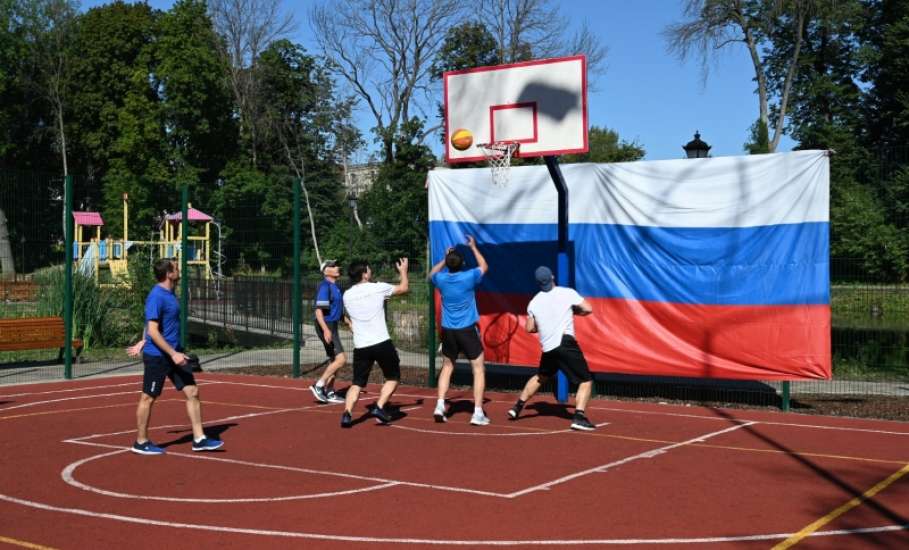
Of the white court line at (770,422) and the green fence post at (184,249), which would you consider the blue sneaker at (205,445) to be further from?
the green fence post at (184,249)

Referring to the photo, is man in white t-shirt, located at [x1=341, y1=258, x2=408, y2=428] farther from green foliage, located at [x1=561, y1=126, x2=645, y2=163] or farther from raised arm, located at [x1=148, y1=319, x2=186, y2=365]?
green foliage, located at [x1=561, y1=126, x2=645, y2=163]

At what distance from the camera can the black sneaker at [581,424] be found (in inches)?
451

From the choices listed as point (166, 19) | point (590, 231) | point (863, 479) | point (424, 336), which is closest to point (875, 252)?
point (590, 231)

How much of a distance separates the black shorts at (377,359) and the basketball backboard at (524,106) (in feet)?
12.6

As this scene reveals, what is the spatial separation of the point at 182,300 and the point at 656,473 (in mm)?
12236

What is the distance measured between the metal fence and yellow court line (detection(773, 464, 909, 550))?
397 cm

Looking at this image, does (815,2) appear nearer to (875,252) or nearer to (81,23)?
(875,252)

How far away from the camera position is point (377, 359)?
1141 cm

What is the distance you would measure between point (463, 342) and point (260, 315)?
420 inches

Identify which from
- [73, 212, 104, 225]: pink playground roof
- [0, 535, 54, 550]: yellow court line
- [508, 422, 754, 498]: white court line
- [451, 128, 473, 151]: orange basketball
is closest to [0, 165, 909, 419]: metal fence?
[508, 422, 754, 498]: white court line

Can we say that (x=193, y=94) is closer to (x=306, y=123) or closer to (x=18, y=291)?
(x=306, y=123)

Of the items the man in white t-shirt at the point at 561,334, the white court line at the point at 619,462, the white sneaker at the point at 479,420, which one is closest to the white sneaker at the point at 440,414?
the white sneaker at the point at 479,420

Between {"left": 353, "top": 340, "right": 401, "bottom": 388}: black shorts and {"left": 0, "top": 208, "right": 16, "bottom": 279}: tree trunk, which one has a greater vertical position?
{"left": 0, "top": 208, "right": 16, "bottom": 279}: tree trunk

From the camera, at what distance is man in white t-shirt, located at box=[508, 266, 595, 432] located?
1148cm
